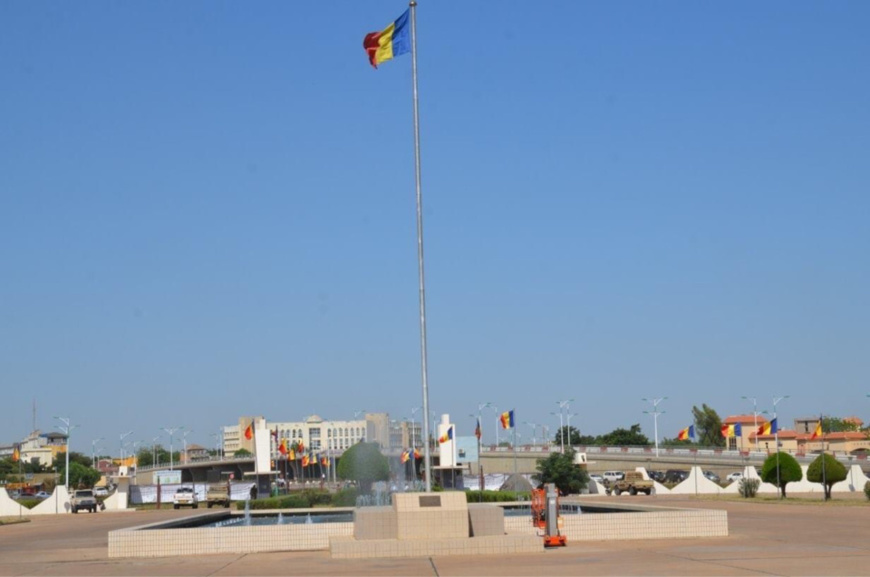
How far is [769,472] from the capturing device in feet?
180

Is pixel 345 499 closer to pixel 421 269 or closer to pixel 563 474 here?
pixel 563 474

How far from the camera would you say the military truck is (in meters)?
66.2

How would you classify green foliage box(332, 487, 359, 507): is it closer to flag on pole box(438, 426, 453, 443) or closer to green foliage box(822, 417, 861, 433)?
flag on pole box(438, 426, 453, 443)

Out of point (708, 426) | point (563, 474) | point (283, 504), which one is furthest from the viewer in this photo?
point (708, 426)

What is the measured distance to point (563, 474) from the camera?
198ft

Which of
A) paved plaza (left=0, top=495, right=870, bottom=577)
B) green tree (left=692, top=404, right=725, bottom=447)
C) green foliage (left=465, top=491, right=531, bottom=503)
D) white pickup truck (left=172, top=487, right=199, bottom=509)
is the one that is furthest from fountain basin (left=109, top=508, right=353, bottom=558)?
green tree (left=692, top=404, right=725, bottom=447)

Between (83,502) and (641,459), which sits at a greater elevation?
(83,502)

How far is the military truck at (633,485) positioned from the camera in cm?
6619

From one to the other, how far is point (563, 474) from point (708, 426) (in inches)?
4124

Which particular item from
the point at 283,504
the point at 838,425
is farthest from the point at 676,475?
the point at 838,425

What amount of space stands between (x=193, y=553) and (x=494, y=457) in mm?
113497

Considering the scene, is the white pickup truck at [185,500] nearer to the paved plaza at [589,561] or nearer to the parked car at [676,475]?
the paved plaza at [589,561]

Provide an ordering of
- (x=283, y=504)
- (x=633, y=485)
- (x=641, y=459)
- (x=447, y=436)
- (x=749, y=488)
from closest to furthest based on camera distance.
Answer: (x=283, y=504) → (x=749, y=488) → (x=633, y=485) → (x=447, y=436) → (x=641, y=459)

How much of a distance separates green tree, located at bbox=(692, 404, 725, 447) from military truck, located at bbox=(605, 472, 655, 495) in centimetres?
9293
